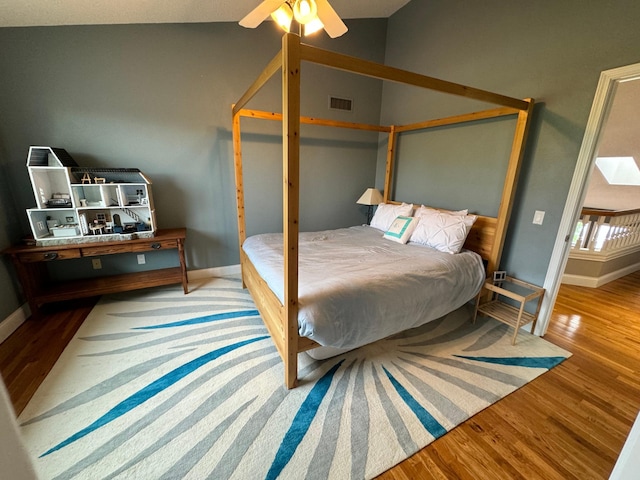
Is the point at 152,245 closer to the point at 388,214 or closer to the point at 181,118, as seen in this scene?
the point at 181,118

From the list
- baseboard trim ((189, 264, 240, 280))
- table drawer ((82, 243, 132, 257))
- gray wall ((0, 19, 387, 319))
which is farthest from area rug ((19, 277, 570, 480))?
gray wall ((0, 19, 387, 319))

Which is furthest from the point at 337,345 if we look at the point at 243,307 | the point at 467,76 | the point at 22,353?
the point at 467,76

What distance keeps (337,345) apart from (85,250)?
8.31 feet

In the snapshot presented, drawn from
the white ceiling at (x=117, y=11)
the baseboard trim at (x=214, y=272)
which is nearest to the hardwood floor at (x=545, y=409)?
the baseboard trim at (x=214, y=272)

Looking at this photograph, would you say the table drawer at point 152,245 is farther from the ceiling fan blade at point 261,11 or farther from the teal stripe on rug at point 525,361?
the teal stripe on rug at point 525,361

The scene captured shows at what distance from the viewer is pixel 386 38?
151 inches

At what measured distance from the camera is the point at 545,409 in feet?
5.72

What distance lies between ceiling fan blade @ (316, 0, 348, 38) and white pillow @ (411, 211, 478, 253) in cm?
193

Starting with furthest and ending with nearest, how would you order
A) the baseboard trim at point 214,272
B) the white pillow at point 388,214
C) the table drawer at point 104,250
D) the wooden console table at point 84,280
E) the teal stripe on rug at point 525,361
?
the baseboard trim at point 214,272
the white pillow at point 388,214
the table drawer at point 104,250
the wooden console table at point 84,280
the teal stripe on rug at point 525,361

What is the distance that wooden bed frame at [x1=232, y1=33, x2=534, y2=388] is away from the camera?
142 centimetres

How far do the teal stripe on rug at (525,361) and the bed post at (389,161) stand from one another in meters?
2.40

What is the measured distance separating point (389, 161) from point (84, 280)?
3.97 m

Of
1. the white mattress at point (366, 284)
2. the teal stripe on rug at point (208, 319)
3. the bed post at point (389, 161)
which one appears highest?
the bed post at point (389, 161)

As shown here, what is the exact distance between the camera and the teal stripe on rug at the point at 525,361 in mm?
2117
